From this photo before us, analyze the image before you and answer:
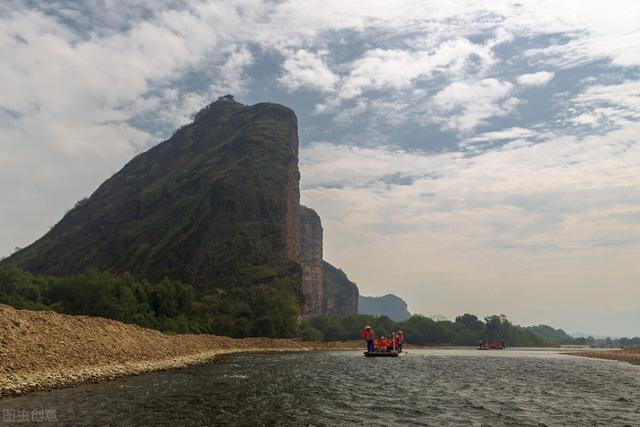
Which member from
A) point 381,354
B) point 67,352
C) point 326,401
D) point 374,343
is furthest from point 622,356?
point 67,352

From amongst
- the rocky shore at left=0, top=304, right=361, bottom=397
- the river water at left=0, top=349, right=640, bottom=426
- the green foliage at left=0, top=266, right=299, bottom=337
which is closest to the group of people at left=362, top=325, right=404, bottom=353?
the rocky shore at left=0, top=304, right=361, bottom=397

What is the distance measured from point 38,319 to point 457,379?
3924 centimetres

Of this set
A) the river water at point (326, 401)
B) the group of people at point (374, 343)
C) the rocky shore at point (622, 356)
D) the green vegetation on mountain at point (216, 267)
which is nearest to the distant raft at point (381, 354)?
the group of people at point (374, 343)

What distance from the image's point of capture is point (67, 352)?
36812 millimetres

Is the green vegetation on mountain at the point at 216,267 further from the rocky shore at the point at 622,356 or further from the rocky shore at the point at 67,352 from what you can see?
the rocky shore at the point at 622,356

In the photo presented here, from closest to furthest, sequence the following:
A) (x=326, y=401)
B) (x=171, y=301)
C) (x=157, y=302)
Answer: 1. (x=326, y=401)
2. (x=157, y=302)
3. (x=171, y=301)

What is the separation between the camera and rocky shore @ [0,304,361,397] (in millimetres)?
29656

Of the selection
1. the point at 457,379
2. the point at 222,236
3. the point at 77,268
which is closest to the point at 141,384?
the point at 457,379

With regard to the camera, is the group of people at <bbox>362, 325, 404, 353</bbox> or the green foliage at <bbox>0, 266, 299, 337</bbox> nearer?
the group of people at <bbox>362, 325, 404, 353</bbox>

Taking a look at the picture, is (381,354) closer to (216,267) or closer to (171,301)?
(171,301)

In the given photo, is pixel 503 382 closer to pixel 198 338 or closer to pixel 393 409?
pixel 393 409

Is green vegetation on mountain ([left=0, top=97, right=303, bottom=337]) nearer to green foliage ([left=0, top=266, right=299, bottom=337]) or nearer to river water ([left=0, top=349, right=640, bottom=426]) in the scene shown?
green foliage ([left=0, top=266, right=299, bottom=337])

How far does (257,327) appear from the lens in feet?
417

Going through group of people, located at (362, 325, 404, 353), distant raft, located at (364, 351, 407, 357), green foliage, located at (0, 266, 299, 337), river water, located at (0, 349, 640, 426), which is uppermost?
green foliage, located at (0, 266, 299, 337)
